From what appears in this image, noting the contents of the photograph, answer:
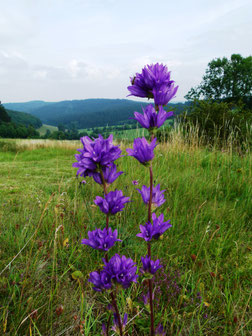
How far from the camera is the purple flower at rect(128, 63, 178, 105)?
1059 millimetres

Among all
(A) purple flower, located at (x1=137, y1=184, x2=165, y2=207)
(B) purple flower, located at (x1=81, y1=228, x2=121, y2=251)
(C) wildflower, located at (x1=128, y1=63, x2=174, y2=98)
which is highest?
(C) wildflower, located at (x1=128, y1=63, x2=174, y2=98)

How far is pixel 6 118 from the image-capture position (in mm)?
72562

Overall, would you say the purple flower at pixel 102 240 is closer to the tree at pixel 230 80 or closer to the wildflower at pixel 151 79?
the wildflower at pixel 151 79

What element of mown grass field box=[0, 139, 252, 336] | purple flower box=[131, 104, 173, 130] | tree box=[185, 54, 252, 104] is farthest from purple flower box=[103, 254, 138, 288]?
tree box=[185, 54, 252, 104]

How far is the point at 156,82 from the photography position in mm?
1065

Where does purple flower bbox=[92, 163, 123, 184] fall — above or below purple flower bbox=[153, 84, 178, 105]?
below

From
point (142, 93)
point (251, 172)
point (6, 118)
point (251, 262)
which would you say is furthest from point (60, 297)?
point (6, 118)

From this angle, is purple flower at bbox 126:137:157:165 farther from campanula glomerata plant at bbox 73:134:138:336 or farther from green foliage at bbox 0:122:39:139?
green foliage at bbox 0:122:39:139

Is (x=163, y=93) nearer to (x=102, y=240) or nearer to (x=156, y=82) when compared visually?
(x=156, y=82)

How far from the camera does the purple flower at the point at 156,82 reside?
1.06 m

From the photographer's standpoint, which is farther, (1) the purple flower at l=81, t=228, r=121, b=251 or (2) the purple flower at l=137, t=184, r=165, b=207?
(2) the purple flower at l=137, t=184, r=165, b=207

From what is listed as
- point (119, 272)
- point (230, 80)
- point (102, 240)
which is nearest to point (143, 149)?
point (102, 240)

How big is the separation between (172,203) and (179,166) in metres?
2.06

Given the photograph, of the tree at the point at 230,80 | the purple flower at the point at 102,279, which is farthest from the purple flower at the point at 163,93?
the tree at the point at 230,80
